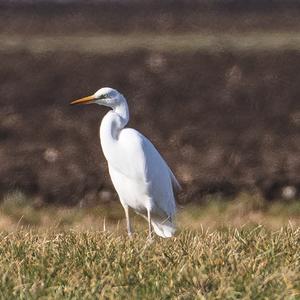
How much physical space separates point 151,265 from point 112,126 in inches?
72.7

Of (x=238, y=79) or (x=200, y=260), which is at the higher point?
(x=200, y=260)

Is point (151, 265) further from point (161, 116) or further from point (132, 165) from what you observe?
point (161, 116)

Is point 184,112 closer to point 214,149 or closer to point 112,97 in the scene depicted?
point 214,149

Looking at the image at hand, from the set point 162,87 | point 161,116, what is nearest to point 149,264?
point 161,116

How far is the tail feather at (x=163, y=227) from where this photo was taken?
8.60 meters

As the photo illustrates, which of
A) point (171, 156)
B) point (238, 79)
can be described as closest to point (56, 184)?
point (171, 156)

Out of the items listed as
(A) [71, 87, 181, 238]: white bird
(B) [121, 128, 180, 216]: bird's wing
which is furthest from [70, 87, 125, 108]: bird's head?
(B) [121, 128, 180, 216]: bird's wing

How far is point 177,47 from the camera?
47.0 ft

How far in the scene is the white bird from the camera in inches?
333

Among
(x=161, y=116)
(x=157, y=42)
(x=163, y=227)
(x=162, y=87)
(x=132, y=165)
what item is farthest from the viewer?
(x=162, y=87)

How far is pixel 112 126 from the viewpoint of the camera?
335 inches

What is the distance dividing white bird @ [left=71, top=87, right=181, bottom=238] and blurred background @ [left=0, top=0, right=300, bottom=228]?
325 centimetres

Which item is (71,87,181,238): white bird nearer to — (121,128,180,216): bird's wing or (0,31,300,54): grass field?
(121,128,180,216): bird's wing

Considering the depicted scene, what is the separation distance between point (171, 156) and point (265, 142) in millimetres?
879
